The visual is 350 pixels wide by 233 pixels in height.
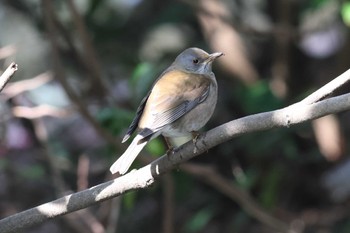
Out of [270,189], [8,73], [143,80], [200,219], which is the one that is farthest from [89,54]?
[8,73]

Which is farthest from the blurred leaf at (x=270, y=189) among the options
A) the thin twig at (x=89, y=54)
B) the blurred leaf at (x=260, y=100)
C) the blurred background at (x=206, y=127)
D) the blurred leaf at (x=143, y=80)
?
the thin twig at (x=89, y=54)

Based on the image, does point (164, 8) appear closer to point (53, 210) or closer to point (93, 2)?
point (93, 2)

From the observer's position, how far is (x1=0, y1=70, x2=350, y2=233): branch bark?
314cm

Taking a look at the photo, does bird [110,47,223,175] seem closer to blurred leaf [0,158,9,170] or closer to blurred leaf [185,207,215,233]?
blurred leaf [185,207,215,233]

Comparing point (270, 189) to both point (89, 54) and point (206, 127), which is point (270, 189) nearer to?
point (206, 127)

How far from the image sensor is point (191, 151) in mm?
3549

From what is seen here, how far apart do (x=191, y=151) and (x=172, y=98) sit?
0.69 meters

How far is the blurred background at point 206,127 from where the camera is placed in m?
5.46

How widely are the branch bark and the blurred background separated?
153 cm

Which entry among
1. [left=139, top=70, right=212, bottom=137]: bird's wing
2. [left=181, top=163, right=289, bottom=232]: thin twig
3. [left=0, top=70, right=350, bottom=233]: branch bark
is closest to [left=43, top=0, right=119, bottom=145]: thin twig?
[left=181, top=163, right=289, bottom=232]: thin twig

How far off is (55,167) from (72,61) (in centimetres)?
156

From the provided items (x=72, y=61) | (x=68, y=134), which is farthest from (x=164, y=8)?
(x=68, y=134)

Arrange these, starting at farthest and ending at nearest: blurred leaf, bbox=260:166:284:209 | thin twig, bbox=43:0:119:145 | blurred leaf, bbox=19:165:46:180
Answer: blurred leaf, bbox=19:165:46:180 → blurred leaf, bbox=260:166:284:209 → thin twig, bbox=43:0:119:145

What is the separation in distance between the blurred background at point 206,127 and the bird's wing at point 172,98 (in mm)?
679
